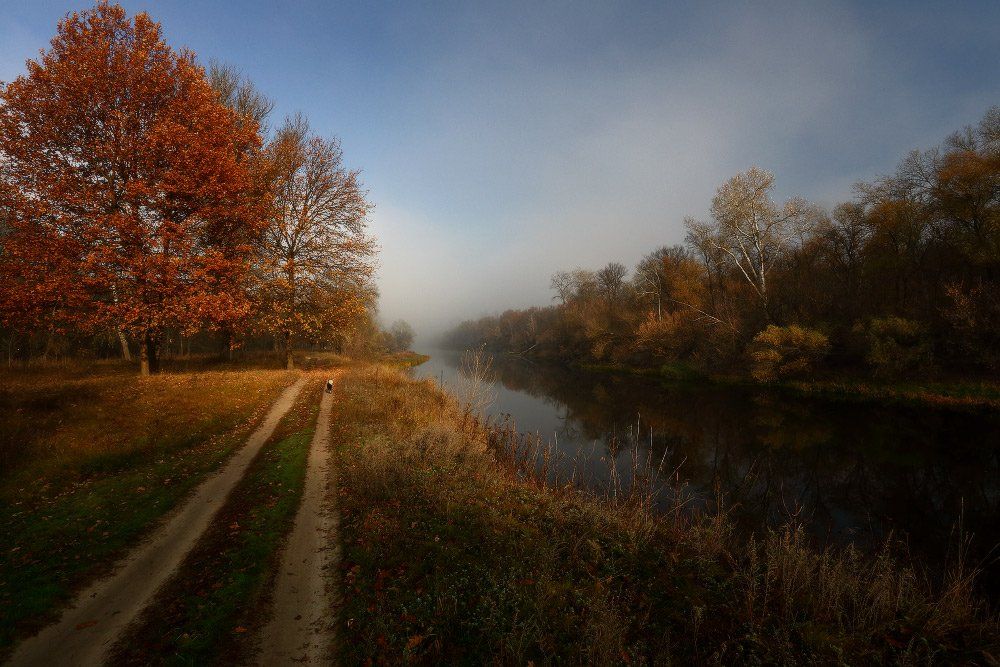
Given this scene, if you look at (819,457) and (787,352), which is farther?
(787,352)

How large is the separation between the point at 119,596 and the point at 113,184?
51.5 ft

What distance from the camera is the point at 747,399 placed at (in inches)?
979

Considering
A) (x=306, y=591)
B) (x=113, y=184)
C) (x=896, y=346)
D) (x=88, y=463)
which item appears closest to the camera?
(x=306, y=591)

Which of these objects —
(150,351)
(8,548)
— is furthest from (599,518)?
(150,351)

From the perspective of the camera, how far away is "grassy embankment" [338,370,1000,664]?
4.15 m

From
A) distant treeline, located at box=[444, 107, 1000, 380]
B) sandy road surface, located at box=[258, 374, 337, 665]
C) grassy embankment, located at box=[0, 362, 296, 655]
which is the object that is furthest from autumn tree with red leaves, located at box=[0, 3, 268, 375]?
distant treeline, located at box=[444, 107, 1000, 380]

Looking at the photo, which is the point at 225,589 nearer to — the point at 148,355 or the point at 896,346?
the point at 148,355

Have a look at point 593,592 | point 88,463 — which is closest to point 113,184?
point 88,463

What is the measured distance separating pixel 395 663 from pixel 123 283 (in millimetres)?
16585

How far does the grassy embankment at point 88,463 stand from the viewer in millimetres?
5039

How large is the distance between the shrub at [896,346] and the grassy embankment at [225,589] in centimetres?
3022

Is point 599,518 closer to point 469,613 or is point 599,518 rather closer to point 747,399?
point 469,613

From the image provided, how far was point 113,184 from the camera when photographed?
13703mm

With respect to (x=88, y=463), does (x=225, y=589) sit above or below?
below
